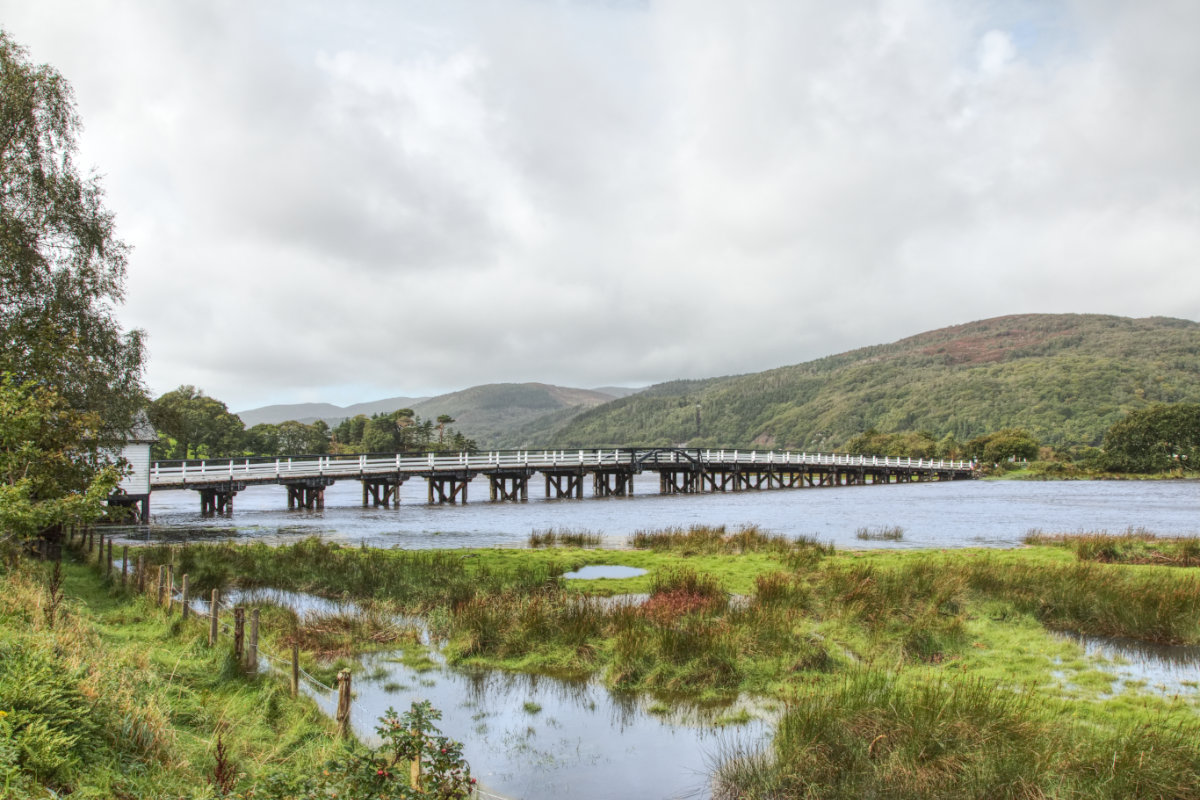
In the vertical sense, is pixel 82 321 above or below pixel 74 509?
above

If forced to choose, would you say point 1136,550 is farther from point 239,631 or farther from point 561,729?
point 239,631

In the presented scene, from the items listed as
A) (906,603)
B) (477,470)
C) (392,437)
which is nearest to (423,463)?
(477,470)

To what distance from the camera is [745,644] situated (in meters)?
12.2

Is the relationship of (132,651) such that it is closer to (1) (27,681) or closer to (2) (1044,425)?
(1) (27,681)

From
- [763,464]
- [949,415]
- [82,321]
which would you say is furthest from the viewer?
[949,415]

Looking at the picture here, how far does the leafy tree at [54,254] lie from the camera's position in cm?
2098

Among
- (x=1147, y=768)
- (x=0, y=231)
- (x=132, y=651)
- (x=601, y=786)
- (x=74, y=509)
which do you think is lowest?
(x=601, y=786)

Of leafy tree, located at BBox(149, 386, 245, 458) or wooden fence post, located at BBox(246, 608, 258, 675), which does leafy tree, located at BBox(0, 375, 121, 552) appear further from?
leafy tree, located at BBox(149, 386, 245, 458)

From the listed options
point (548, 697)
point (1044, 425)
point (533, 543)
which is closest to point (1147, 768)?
point (548, 697)

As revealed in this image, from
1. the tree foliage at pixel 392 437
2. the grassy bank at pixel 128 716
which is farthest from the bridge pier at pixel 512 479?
the grassy bank at pixel 128 716

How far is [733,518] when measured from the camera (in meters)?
43.2

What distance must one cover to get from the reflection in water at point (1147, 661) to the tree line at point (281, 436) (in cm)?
8190

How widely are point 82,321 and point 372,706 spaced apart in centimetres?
1917

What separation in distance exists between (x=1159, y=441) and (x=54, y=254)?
111808mm
